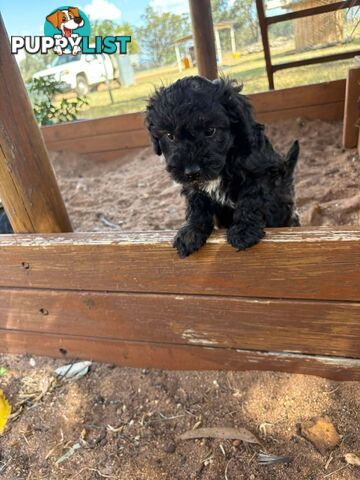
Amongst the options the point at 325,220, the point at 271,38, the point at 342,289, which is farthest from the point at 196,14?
the point at 342,289

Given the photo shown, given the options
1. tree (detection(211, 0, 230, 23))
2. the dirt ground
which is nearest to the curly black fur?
the dirt ground

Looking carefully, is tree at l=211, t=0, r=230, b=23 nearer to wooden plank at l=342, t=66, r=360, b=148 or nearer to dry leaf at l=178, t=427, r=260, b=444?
wooden plank at l=342, t=66, r=360, b=148

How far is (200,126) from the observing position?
1.60 metres

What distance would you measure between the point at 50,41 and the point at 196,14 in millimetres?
1446

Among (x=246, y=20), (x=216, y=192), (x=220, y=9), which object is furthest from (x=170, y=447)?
(x=220, y=9)

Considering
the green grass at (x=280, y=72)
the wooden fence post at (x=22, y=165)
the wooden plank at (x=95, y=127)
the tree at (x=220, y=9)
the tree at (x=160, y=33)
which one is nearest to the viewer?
the wooden fence post at (x=22, y=165)

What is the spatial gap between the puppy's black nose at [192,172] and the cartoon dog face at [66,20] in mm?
2539

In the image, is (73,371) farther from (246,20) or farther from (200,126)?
(246,20)

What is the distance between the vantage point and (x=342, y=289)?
158 centimetres

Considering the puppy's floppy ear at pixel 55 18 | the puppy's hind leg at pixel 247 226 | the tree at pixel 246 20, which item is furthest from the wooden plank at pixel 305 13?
the puppy's hind leg at pixel 247 226

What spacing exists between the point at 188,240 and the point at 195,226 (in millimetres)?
86

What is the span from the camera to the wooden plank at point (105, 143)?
490cm

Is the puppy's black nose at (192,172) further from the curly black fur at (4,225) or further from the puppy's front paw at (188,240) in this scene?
the curly black fur at (4,225)

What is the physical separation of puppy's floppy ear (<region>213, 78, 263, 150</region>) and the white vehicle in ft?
16.4
